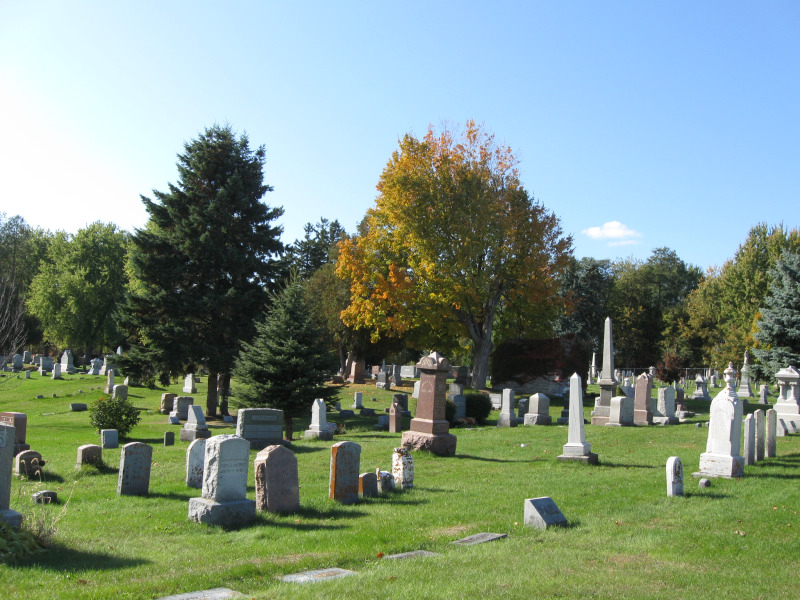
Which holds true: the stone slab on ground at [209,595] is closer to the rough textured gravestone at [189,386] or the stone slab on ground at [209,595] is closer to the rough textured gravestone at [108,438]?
the rough textured gravestone at [108,438]

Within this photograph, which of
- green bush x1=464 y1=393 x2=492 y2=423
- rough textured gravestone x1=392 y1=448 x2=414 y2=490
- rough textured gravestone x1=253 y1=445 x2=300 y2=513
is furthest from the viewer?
green bush x1=464 y1=393 x2=492 y2=423

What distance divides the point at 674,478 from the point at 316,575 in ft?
20.7

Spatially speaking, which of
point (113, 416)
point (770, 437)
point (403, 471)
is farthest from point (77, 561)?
point (113, 416)

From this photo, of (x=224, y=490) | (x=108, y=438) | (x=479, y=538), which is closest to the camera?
(x=479, y=538)

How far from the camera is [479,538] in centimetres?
750

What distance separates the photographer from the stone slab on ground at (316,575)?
19.4 ft

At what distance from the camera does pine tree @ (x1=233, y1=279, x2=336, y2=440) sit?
2169 cm

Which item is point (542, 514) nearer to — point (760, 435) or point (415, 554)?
point (415, 554)

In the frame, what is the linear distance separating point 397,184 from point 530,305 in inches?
383

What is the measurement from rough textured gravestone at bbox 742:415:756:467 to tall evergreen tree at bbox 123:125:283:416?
2017 cm

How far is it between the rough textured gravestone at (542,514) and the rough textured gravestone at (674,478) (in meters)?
2.63

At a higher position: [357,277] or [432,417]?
[357,277]

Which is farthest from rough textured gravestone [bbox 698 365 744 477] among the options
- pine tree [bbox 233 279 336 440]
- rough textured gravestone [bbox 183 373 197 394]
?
rough textured gravestone [bbox 183 373 197 394]

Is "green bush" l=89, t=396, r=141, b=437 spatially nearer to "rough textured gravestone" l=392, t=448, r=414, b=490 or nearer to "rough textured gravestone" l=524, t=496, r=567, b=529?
"rough textured gravestone" l=392, t=448, r=414, b=490
